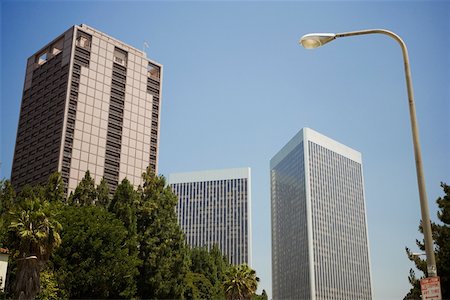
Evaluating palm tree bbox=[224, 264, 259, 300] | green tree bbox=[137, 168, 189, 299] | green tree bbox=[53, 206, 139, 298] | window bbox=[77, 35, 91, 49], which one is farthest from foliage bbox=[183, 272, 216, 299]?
window bbox=[77, 35, 91, 49]

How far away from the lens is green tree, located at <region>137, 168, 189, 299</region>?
55.1m

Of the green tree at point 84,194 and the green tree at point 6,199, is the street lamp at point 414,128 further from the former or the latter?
the green tree at point 84,194

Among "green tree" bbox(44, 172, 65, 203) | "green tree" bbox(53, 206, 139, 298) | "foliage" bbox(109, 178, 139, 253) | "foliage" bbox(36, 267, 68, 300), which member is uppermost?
"green tree" bbox(44, 172, 65, 203)

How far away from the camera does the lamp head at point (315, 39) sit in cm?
1209

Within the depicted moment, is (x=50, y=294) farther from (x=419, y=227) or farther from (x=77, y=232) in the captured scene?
(x=419, y=227)

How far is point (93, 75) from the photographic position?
121 meters

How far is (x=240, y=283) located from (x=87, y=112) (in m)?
70.3

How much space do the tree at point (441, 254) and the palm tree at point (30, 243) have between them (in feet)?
90.9

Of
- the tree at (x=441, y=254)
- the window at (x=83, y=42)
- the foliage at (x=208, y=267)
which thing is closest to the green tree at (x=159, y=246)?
the foliage at (x=208, y=267)

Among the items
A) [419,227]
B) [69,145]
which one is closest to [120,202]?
[419,227]

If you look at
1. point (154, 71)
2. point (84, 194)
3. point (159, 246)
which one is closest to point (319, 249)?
point (154, 71)

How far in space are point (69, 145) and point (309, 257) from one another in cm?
10847

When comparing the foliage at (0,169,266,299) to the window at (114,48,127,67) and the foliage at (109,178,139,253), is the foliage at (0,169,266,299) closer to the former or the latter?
the foliage at (109,178,139,253)

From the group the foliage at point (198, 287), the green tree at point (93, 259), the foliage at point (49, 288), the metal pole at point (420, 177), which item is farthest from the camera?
the foliage at point (198, 287)
